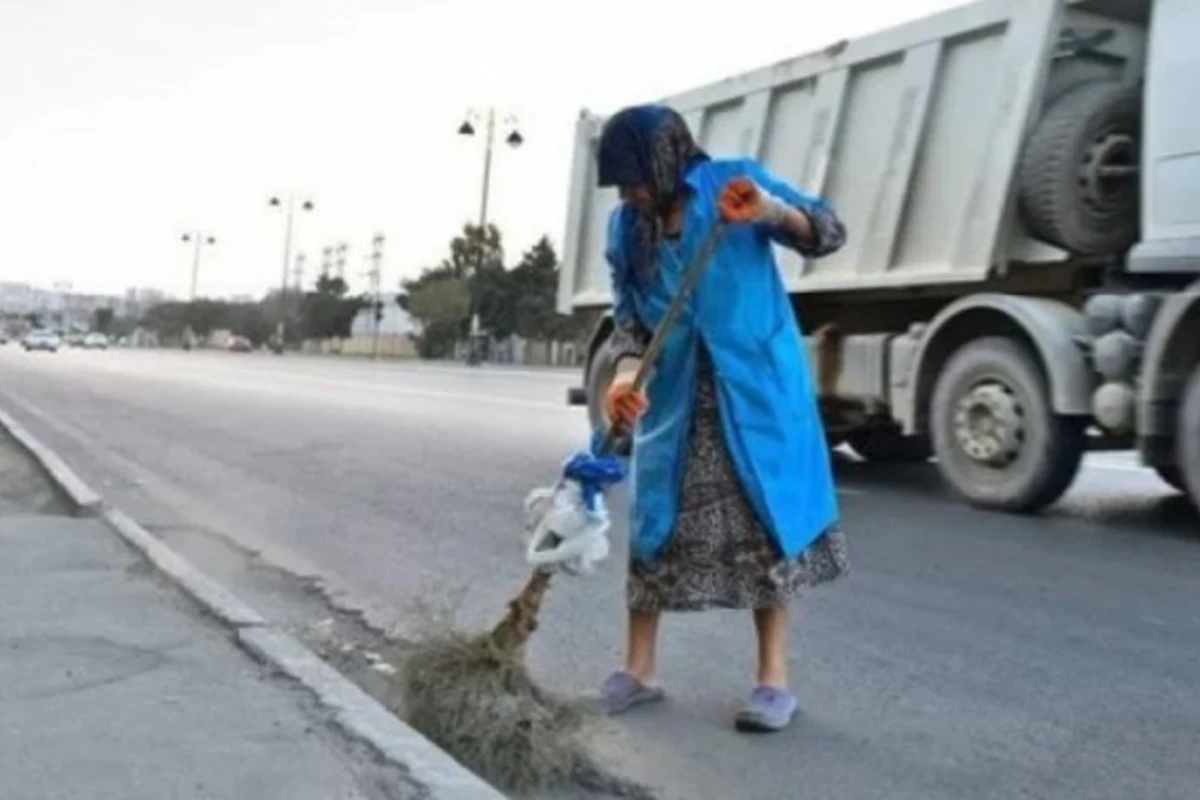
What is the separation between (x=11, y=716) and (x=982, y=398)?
635 cm

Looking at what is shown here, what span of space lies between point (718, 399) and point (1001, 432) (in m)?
5.16

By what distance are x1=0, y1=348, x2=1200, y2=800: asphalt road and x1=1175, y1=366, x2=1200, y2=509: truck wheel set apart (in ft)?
1.16

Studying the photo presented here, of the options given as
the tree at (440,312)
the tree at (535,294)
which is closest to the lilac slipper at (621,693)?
the tree at (535,294)

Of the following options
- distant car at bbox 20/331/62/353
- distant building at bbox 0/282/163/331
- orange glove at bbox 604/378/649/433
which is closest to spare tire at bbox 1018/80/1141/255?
orange glove at bbox 604/378/649/433

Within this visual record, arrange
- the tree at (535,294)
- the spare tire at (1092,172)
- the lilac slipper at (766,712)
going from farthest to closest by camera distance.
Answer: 1. the tree at (535,294)
2. the spare tire at (1092,172)
3. the lilac slipper at (766,712)

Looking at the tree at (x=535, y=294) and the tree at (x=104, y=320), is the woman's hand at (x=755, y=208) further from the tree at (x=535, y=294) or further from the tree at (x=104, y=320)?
the tree at (x=104, y=320)

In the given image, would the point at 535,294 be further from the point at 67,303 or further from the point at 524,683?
the point at 67,303

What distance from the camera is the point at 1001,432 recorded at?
29.1 ft

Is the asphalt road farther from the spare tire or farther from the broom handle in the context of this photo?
the spare tire

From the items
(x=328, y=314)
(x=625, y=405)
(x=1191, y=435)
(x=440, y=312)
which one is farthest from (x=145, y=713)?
(x=328, y=314)

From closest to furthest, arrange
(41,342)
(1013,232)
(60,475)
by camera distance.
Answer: (1013,232) → (60,475) → (41,342)

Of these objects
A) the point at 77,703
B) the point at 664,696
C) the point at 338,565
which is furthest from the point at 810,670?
the point at 338,565

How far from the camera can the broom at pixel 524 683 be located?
12.6 ft

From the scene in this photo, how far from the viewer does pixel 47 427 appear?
15766mm
